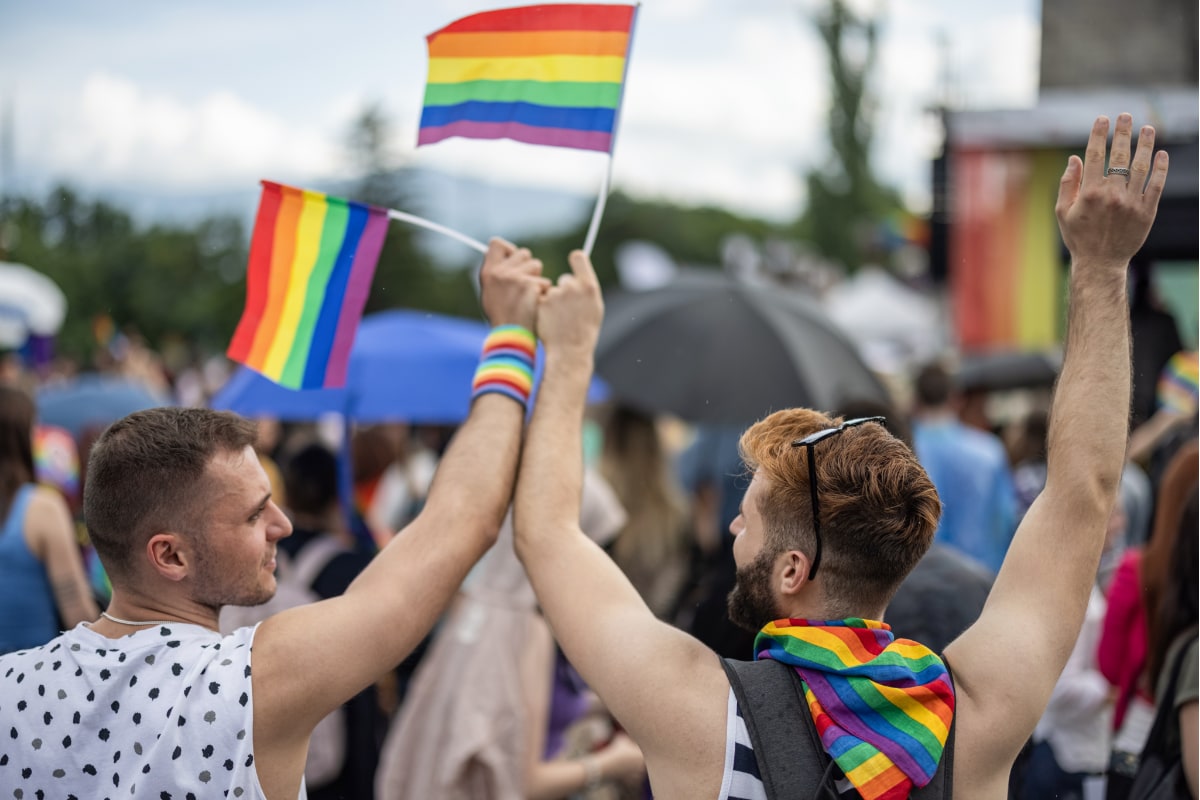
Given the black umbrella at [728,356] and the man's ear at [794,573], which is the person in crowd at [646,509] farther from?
the man's ear at [794,573]

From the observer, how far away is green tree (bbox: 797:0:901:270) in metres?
43.0

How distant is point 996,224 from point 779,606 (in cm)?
1416

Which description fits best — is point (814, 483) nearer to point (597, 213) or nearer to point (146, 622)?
point (597, 213)

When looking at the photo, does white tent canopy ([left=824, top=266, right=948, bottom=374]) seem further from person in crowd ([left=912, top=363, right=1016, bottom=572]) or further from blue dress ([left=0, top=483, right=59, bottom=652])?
blue dress ([left=0, top=483, right=59, bottom=652])

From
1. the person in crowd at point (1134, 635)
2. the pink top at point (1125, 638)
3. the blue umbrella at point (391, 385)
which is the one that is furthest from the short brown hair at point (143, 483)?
the blue umbrella at point (391, 385)

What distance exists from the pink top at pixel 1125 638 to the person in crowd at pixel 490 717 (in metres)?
1.41

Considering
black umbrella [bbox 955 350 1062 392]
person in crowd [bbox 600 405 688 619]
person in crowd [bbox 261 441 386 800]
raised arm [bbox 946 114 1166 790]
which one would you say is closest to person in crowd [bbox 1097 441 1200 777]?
raised arm [bbox 946 114 1166 790]

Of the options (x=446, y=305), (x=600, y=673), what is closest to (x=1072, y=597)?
(x=600, y=673)

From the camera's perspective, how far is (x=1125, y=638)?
3.45 m

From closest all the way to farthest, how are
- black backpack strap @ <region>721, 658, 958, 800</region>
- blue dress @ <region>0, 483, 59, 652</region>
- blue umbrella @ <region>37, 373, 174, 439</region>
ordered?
→ black backpack strap @ <region>721, 658, 958, 800</region> < blue dress @ <region>0, 483, 59, 652</region> < blue umbrella @ <region>37, 373, 174, 439</region>

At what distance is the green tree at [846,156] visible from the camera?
4300 centimetres

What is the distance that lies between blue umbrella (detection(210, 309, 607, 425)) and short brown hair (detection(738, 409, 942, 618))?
3101 mm

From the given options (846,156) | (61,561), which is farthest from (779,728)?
(846,156)

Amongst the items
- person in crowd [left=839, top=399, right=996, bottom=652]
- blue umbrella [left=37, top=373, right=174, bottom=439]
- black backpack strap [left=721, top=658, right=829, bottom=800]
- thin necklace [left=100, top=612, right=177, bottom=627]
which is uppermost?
thin necklace [left=100, top=612, right=177, bottom=627]
